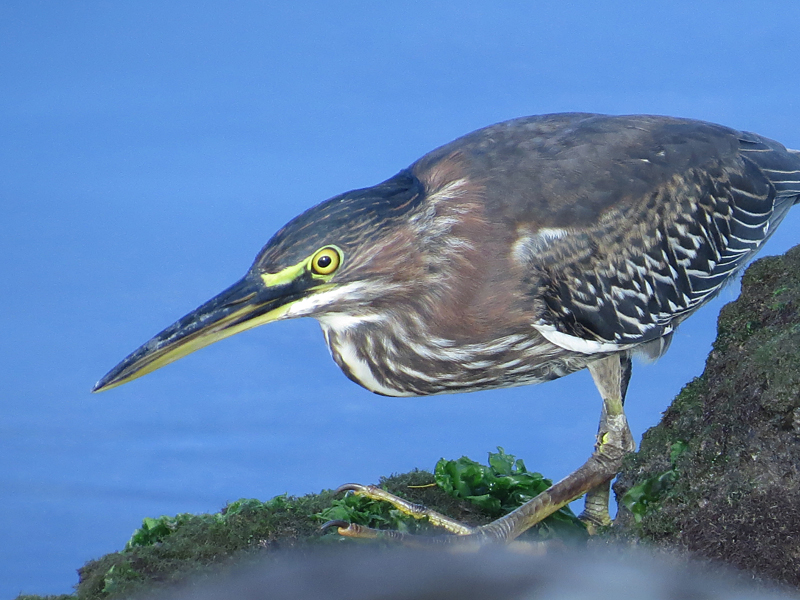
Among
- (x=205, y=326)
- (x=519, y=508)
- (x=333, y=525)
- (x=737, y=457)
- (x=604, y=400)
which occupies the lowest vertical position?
(x=737, y=457)

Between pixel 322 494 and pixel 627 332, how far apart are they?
116 cm

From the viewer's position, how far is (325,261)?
247cm

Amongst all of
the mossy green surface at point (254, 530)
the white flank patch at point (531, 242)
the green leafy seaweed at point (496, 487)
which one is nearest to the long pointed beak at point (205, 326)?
the mossy green surface at point (254, 530)

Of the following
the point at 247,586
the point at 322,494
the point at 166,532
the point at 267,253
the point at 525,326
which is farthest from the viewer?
Answer: the point at 322,494

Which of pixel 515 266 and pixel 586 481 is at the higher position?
pixel 515 266

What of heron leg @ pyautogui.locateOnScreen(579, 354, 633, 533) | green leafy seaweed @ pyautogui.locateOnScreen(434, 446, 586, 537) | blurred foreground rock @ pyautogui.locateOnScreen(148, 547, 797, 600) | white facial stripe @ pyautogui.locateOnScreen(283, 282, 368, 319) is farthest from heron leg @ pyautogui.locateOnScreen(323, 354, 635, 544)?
blurred foreground rock @ pyautogui.locateOnScreen(148, 547, 797, 600)

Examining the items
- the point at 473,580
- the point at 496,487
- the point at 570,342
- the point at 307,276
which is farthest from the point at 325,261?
the point at 473,580

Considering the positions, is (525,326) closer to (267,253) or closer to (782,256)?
(267,253)

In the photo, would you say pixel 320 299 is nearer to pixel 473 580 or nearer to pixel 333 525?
pixel 333 525

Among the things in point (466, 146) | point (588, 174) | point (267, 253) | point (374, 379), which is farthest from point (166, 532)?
point (588, 174)

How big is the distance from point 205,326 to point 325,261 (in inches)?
13.6

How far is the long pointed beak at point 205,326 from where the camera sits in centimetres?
242

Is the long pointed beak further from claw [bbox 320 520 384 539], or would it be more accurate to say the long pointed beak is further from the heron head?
claw [bbox 320 520 384 539]

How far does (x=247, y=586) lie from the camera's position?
81 centimetres
